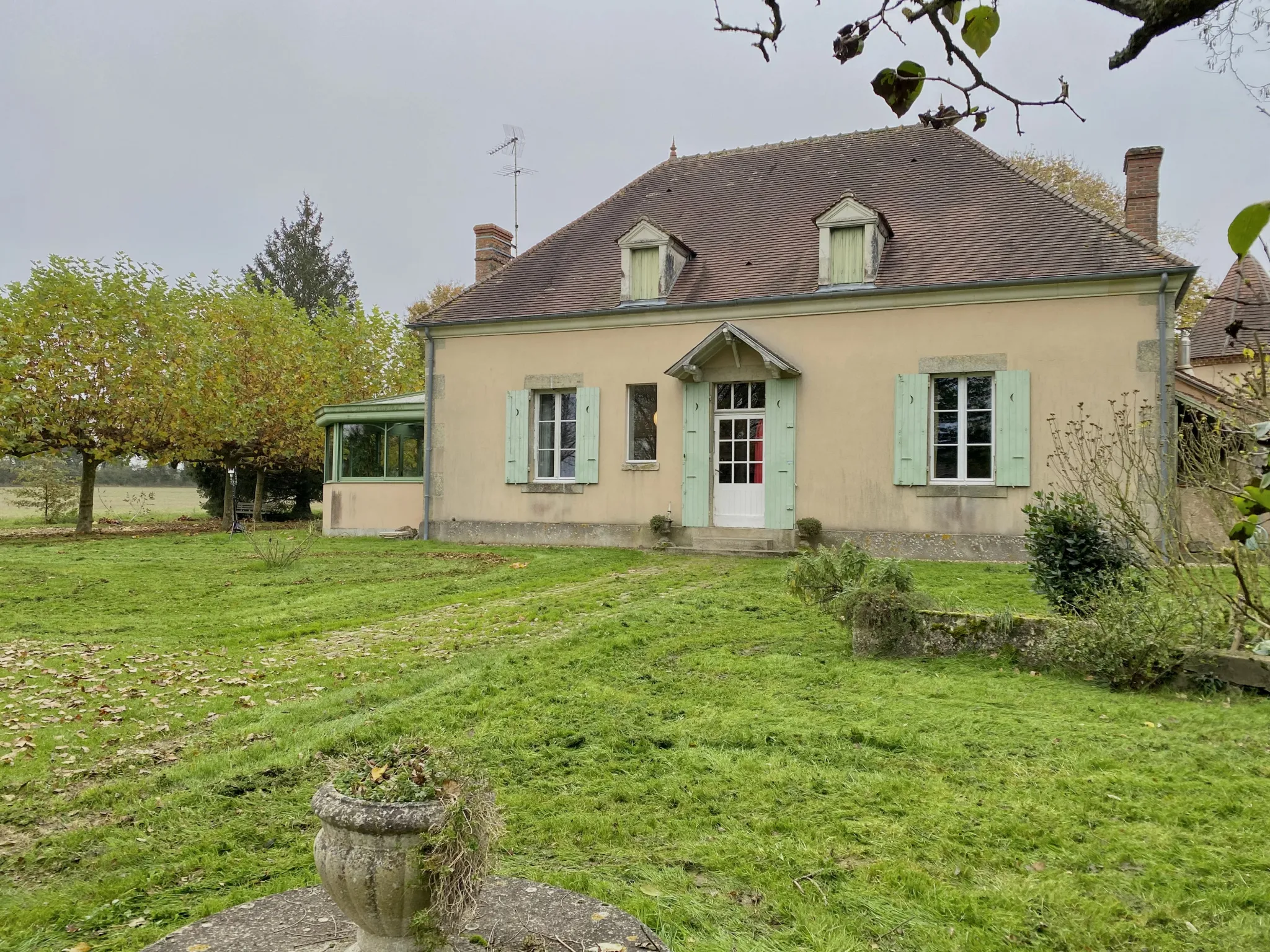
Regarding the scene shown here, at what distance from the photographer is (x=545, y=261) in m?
16.8

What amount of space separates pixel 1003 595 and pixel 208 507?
2563 cm

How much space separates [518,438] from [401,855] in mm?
13602

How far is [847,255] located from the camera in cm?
1370

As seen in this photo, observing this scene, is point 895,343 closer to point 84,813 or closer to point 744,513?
point 744,513

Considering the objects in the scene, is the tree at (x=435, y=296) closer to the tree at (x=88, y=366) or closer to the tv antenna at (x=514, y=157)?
the tv antenna at (x=514, y=157)

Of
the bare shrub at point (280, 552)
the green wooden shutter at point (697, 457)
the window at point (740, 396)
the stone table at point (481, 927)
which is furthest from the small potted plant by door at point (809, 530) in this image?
the stone table at point (481, 927)

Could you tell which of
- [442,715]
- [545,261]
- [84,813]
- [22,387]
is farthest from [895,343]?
[22,387]

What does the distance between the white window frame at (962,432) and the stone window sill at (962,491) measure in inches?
2.2

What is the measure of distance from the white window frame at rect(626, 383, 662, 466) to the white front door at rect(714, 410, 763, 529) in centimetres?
111

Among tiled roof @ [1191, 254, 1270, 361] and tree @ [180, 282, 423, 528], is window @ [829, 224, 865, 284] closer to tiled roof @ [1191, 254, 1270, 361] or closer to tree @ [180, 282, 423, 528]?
tiled roof @ [1191, 254, 1270, 361]

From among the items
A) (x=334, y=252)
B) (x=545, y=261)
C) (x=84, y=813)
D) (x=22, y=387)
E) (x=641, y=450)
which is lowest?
(x=84, y=813)

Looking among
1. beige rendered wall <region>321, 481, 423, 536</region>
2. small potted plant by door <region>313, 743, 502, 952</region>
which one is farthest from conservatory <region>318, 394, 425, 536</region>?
small potted plant by door <region>313, 743, 502, 952</region>

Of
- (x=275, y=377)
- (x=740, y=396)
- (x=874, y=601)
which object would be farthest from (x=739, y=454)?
(x=275, y=377)

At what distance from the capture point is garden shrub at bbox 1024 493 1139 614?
666 centimetres
